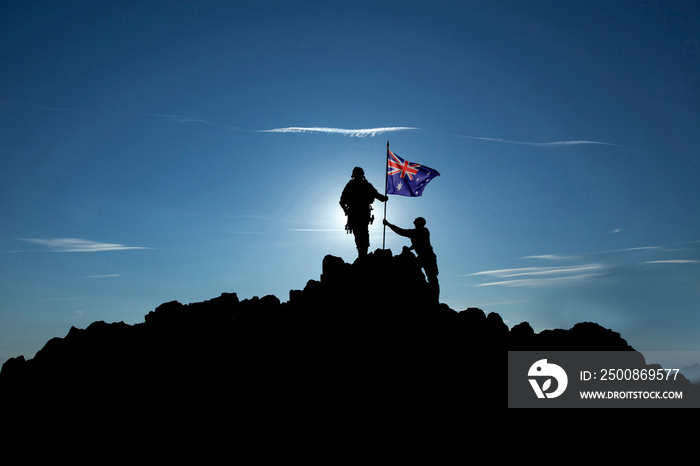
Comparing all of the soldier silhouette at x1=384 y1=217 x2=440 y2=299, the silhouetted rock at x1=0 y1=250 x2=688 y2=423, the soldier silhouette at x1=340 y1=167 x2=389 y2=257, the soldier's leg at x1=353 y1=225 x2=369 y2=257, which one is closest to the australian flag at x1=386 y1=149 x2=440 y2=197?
the soldier silhouette at x1=340 y1=167 x2=389 y2=257

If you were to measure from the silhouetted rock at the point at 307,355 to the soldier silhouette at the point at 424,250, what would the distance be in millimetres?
710

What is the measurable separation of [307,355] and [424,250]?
838 centimetres

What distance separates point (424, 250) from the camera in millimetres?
22875

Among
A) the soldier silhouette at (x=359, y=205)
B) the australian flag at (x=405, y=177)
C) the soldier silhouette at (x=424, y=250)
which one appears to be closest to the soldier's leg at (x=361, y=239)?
the soldier silhouette at (x=359, y=205)

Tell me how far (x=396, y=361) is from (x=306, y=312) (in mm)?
5772

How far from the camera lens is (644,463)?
17.7 metres

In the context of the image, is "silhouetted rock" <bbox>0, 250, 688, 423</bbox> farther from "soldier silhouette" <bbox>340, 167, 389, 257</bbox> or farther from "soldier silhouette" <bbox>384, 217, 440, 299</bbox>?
"soldier silhouette" <bbox>340, 167, 389, 257</bbox>

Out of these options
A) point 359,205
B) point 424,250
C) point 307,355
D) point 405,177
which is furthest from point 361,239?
point 307,355

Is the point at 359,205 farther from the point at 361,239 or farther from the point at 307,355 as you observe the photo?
the point at 307,355

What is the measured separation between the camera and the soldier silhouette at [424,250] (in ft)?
74.8

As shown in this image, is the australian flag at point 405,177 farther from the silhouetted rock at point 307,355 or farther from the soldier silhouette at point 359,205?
the silhouetted rock at point 307,355

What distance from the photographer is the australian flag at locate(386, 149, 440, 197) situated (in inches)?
955

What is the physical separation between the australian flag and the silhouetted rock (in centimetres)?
408

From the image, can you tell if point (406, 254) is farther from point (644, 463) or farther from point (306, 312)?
point (644, 463)
